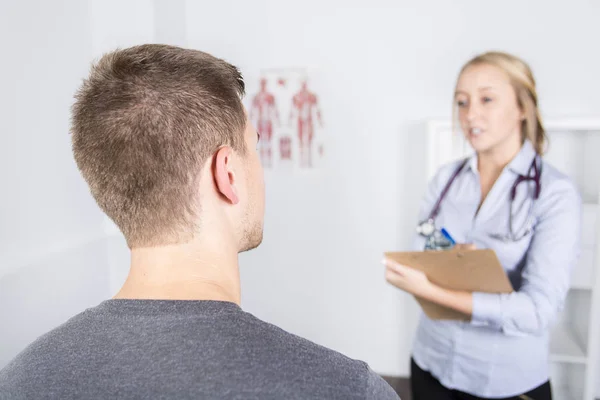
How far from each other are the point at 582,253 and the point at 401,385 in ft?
3.73

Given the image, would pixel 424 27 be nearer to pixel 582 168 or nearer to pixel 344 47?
pixel 344 47

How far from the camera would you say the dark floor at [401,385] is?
2.66m

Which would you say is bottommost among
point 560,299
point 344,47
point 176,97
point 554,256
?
point 560,299

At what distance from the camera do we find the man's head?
743mm

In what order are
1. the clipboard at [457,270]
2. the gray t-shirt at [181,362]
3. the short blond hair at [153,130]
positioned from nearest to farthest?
the gray t-shirt at [181,362] → the short blond hair at [153,130] → the clipboard at [457,270]

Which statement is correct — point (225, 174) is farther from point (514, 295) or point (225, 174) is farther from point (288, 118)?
point (288, 118)

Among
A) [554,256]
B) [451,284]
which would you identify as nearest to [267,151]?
[451,284]

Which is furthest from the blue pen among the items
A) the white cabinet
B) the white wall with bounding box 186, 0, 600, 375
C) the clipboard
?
the white wall with bounding box 186, 0, 600, 375

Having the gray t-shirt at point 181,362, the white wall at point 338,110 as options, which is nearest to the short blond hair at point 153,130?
the gray t-shirt at point 181,362

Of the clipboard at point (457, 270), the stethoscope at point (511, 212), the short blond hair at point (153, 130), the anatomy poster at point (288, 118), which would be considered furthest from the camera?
the anatomy poster at point (288, 118)

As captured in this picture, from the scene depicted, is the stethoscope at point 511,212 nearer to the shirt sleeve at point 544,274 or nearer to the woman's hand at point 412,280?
the shirt sleeve at point 544,274

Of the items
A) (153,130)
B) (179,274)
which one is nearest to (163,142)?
(153,130)

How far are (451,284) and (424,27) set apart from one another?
1.47m

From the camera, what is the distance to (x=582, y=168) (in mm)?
2459
